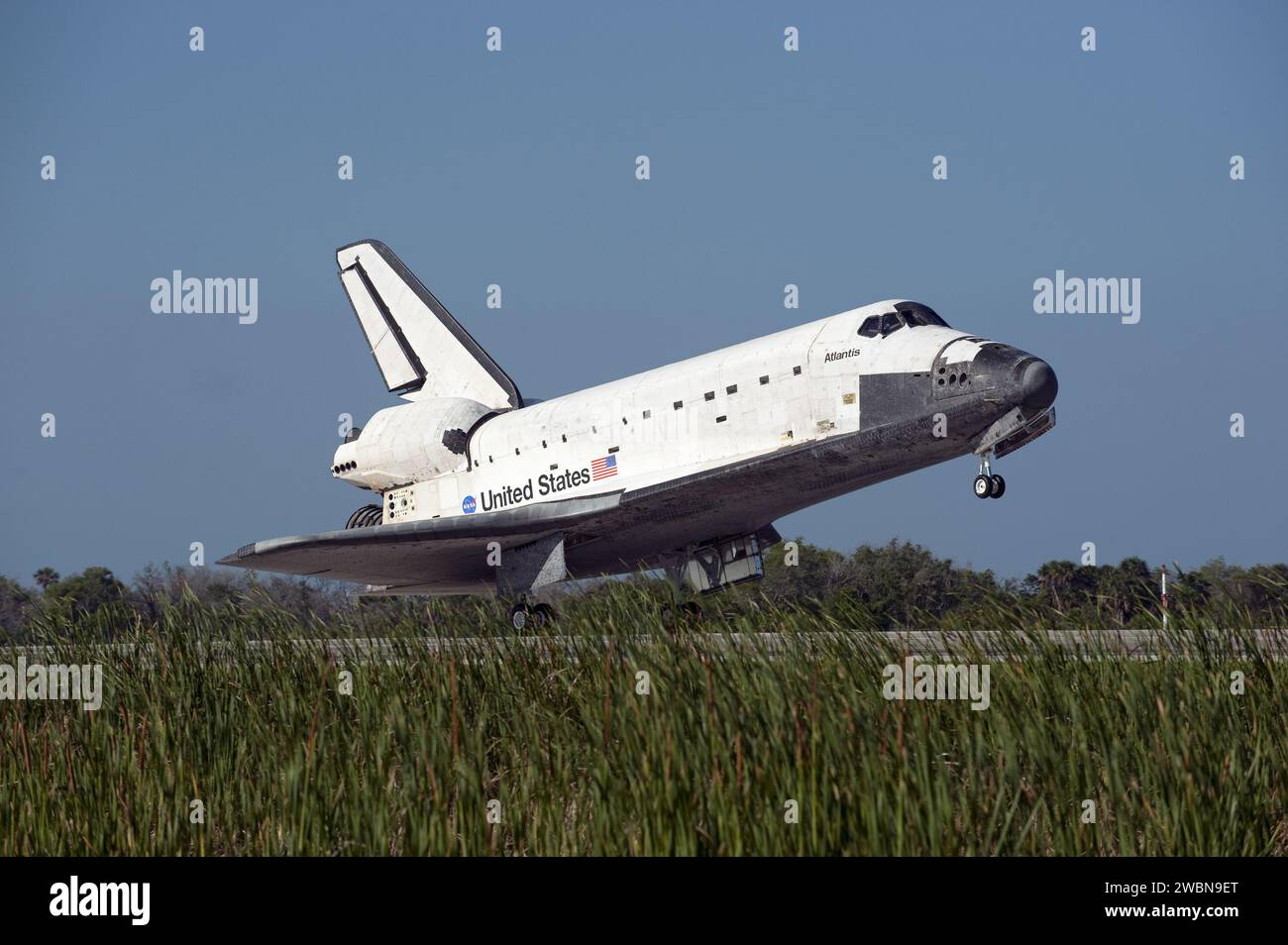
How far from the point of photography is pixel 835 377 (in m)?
17.3

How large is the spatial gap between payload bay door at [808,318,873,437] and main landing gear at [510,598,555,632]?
15.4 ft

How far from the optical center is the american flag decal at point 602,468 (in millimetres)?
19547

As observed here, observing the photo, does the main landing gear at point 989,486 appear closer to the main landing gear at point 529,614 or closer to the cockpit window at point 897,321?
the cockpit window at point 897,321

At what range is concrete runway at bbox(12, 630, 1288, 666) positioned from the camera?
1064 cm

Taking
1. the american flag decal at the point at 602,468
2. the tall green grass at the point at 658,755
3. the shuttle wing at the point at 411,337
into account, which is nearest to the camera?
the tall green grass at the point at 658,755

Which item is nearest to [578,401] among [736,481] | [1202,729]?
[736,481]

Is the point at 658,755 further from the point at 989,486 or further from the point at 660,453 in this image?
the point at 660,453

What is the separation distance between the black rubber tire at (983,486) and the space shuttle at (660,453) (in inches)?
0.8

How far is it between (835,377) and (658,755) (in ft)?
31.4

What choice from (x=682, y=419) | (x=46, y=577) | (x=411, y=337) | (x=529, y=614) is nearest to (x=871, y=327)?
(x=682, y=419)

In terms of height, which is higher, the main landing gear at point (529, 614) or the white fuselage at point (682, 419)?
the white fuselage at point (682, 419)

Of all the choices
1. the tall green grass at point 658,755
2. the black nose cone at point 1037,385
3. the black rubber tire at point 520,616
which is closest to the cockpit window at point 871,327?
the black nose cone at point 1037,385

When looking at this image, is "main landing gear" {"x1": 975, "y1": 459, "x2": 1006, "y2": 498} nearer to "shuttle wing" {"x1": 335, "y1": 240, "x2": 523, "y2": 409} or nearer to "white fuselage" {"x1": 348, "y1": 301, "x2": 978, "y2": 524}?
"white fuselage" {"x1": 348, "y1": 301, "x2": 978, "y2": 524}
